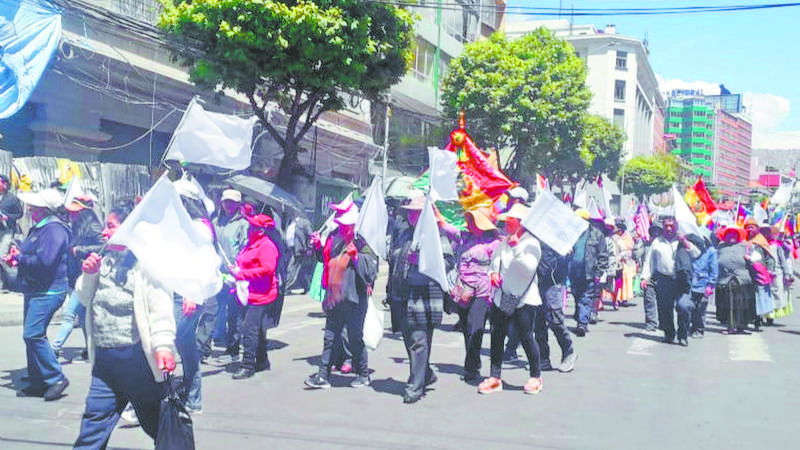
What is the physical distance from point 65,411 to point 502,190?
7.24 m

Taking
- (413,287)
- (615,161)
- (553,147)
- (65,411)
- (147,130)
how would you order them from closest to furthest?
1. (65,411)
2. (413,287)
3. (147,130)
4. (553,147)
5. (615,161)

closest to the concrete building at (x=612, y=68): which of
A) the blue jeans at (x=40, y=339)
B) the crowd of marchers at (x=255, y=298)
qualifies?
the crowd of marchers at (x=255, y=298)

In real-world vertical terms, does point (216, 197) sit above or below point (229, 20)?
below

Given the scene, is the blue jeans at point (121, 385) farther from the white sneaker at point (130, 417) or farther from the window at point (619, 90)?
the window at point (619, 90)

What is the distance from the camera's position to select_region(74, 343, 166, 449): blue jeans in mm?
4438

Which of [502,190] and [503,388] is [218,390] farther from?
[502,190]

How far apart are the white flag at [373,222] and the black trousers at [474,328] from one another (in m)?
1.12

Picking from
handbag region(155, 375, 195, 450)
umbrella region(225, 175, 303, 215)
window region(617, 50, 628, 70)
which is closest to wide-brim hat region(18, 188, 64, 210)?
handbag region(155, 375, 195, 450)

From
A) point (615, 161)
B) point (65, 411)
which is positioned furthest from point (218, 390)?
point (615, 161)

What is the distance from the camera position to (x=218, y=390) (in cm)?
758

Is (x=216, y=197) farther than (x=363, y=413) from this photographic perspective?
Yes

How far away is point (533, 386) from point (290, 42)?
31.5 ft

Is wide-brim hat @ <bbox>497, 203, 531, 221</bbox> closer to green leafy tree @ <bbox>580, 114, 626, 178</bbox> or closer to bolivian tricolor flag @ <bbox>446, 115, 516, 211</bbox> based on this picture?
bolivian tricolor flag @ <bbox>446, 115, 516, 211</bbox>

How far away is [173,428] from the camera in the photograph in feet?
14.0
